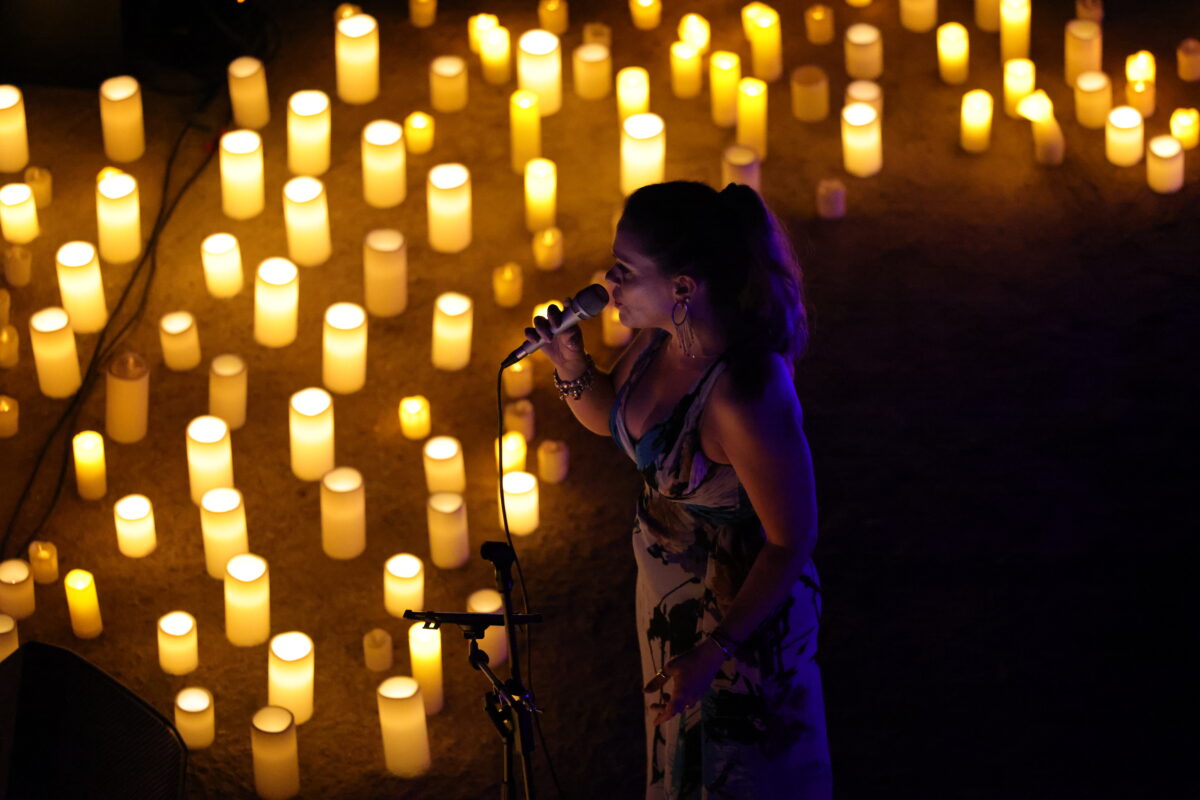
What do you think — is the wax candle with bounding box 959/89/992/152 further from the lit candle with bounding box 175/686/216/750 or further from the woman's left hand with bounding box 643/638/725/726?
the woman's left hand with bounding box 643/638/725/726

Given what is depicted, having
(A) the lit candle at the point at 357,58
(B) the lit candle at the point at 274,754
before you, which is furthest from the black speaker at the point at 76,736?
(A) the lit candle at the point at 357,58

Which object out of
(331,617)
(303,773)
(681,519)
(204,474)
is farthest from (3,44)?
(681,519)

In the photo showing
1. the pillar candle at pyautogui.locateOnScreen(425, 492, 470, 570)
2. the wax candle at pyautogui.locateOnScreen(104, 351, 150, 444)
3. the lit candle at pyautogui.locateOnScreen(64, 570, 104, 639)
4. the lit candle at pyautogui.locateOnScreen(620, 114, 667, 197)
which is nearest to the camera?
the lit candle at pyautogui.locateOnScreen(64, 570, 104, 639)

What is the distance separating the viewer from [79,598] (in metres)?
4.08

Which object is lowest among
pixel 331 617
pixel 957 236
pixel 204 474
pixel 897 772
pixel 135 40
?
pixel 897 772

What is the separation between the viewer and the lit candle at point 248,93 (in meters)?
5.15

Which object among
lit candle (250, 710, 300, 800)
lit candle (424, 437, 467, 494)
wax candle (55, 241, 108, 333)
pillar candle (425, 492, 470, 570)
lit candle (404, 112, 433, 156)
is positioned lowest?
lit candle (250, 710, 300, 800)

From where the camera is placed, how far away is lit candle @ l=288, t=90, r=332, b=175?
16.6ft

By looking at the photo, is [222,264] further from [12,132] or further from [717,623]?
[717,623]

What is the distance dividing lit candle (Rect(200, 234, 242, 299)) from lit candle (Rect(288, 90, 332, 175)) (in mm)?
362

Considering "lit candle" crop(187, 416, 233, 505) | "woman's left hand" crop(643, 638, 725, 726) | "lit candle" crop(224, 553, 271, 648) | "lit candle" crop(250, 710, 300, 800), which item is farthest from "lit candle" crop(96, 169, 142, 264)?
"woman's left hand" crop(643, 638, 725, 726)

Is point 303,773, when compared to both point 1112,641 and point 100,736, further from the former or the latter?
point 1112,641

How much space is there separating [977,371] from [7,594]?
223 centimetres

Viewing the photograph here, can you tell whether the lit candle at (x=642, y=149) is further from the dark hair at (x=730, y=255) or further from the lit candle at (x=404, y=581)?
the dark hair at (x=730, y=255)
